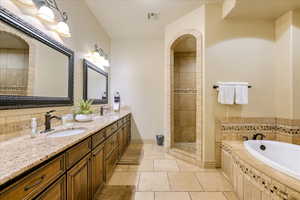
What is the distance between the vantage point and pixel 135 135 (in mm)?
4531

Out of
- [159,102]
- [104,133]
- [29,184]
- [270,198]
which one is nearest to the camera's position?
[29,184]

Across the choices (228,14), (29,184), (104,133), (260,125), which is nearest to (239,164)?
(260,125)

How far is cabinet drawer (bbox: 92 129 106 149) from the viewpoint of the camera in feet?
5.92

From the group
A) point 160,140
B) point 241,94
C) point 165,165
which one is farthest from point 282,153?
point 160,140

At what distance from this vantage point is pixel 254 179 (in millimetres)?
1678

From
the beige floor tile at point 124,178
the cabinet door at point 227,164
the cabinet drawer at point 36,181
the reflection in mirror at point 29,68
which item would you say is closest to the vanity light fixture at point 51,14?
the reflection in mirror at point 29,68

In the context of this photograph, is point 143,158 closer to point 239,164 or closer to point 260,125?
point 239,164

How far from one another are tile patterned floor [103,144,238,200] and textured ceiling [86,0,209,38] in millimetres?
2802

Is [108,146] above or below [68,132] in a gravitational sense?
below

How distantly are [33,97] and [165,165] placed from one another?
227 cm

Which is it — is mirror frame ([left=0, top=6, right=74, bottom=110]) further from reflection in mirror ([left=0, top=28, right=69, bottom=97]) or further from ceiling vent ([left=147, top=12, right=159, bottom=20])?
ceiling vent ([left=147, top=12, right=159, bottom=20])

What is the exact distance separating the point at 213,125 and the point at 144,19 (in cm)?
246

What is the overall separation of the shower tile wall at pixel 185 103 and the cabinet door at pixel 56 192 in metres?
3.64

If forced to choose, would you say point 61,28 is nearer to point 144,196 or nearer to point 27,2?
point 27,2
